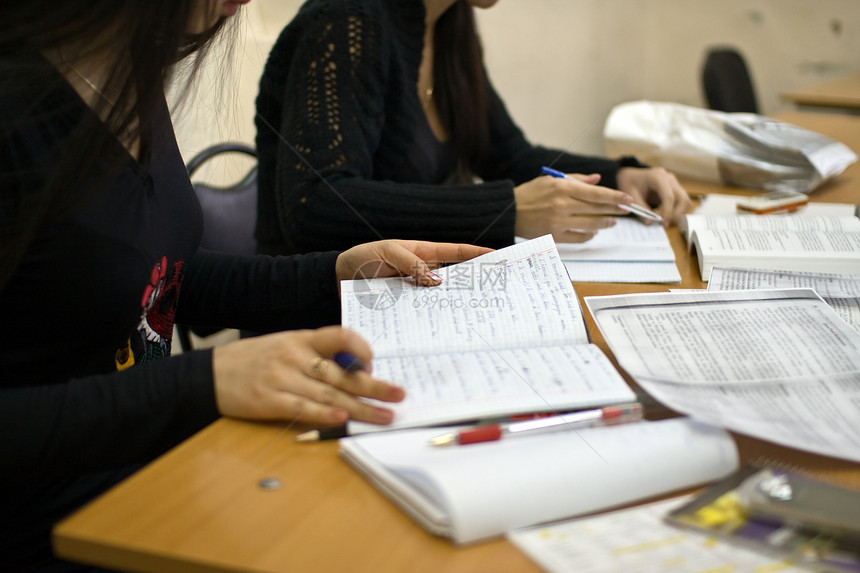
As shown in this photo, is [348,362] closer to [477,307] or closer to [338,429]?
[338,429]

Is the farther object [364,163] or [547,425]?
[364,163]

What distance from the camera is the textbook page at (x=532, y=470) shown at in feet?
1.40

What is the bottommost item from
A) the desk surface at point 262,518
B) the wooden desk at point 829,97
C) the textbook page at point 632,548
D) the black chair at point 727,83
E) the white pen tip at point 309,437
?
the textbook page at point 632,548

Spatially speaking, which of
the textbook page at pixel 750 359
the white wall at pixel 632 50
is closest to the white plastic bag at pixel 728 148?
the textbook page at pixel 750 359

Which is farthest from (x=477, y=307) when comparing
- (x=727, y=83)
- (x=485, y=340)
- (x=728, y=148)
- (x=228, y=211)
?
(x=727, y=83)

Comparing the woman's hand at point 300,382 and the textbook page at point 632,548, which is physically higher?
the woman's hand at point 300,382

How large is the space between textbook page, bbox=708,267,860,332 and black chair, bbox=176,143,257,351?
0.71m

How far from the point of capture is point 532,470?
1.48 feet

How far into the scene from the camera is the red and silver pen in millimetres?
495

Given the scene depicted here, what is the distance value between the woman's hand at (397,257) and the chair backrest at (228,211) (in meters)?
0.40

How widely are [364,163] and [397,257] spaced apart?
11.9 inches

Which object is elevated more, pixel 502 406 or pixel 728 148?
pixel 728 148

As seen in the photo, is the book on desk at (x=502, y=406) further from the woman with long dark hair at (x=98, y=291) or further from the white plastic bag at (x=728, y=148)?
the white plastic bag at (x=728, y=148)

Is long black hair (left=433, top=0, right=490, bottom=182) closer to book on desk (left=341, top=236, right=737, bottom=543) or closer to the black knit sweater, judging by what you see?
the black knit sweater
